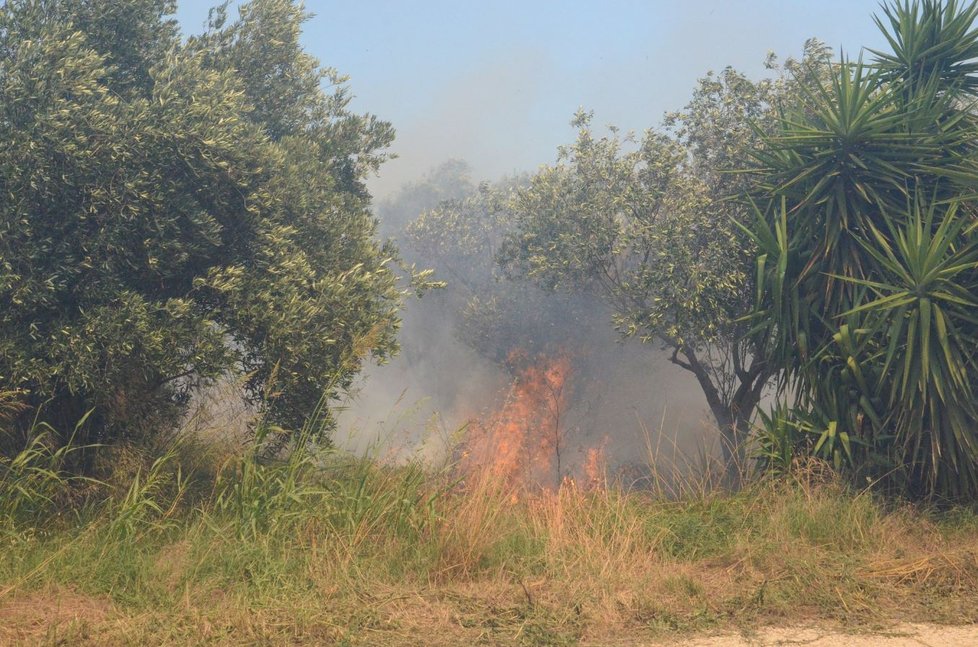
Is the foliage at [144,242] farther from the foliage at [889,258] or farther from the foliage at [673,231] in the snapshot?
the foliage at [673,231]

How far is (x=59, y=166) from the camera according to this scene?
827 cm

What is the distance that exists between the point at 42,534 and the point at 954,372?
25.9 ft

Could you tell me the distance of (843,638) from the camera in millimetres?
5027

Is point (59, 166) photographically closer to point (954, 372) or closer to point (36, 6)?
point (36, 6)

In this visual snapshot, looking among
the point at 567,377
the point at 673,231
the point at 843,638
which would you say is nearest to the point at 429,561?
the point at 843,638

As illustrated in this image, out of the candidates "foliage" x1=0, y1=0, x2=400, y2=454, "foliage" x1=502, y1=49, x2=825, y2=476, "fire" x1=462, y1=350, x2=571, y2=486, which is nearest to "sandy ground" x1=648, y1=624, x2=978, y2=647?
"foliage" x1=0, y1=0, x2=400, y2=454

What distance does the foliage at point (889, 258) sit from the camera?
826 centimetres

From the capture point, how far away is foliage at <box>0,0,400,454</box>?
317 inches

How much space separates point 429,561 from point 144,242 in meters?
4.62

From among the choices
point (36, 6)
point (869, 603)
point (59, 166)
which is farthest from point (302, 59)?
point (869, 603)

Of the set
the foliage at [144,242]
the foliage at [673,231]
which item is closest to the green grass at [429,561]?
the foliage at [144,242]

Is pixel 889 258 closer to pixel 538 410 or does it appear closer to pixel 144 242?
pixel 144 242

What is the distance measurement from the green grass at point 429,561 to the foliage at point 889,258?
3.88 ft

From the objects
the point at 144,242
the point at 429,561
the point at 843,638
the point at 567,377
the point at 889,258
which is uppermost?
the point at 889,258
